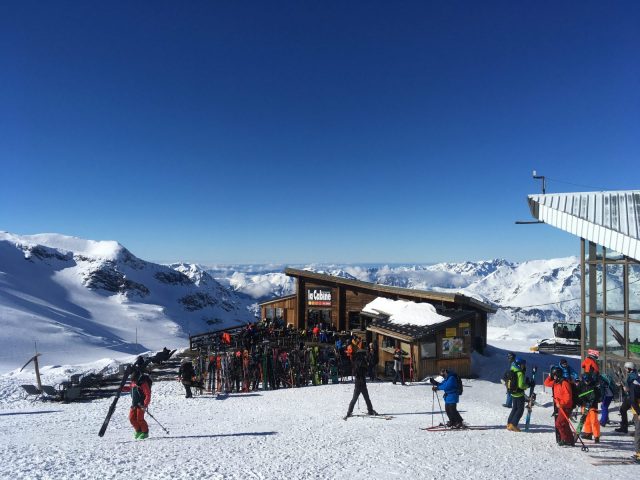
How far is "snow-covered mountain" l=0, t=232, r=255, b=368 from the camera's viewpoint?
5062 cm

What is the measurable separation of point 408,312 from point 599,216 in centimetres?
967

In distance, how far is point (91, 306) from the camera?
114875mm

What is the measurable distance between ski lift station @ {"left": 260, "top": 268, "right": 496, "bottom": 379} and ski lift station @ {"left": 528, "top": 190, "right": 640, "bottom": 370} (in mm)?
5376

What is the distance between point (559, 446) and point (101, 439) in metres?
9.55

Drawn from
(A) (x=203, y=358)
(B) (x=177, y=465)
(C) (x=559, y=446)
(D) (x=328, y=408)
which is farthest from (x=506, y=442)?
(A) (x=203, y=358)

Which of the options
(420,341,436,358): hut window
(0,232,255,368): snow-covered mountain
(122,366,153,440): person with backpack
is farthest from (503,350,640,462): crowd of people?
(0,232,255,368): snow-covered mountain

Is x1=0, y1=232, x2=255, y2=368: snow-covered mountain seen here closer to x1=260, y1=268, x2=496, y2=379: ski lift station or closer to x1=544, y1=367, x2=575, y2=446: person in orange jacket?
x1=260, y1=268, x2=496, y2=379: ski lift station

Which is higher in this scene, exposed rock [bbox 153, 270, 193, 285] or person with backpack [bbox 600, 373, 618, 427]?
person with backpack [bbox 600, 373, 618, 427]

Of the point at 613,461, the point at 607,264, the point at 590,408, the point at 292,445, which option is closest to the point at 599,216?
the point at 607,264

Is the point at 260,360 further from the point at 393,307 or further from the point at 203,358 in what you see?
the point at 393,307

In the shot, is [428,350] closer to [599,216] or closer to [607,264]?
[607,264]

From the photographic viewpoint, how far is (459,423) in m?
9.91

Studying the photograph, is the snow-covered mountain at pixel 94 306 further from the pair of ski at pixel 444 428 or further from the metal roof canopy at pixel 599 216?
the pair of ski at pixel 444 428

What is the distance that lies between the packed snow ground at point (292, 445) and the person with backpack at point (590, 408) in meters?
0.36
